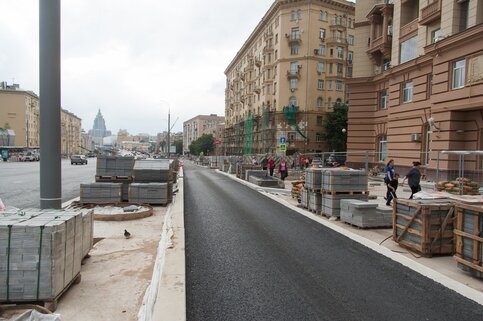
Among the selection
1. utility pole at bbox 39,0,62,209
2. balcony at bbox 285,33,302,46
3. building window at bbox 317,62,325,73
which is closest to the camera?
utility pole at bbox 39,0,62,209

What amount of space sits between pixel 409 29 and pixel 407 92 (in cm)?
456

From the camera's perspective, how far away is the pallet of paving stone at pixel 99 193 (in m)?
12.3

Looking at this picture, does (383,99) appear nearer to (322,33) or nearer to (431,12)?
(431,12)

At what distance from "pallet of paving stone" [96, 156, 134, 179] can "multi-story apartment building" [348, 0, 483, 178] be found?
43.8 feet

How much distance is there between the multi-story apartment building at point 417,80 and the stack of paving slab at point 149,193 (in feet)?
40.1

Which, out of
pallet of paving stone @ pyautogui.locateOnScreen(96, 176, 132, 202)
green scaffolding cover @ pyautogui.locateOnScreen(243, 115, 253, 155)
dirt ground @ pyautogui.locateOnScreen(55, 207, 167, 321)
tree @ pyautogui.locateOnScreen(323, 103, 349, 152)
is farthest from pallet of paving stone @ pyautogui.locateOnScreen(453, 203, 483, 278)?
green scaffolding cover @ pyautogui.locateOnScreen(243, 115, 253, 155)

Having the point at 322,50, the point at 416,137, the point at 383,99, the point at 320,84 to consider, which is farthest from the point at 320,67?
the point at 416,137

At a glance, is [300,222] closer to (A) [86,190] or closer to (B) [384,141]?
(A) [86,190]

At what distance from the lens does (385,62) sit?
107ft

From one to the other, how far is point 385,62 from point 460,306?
103ft

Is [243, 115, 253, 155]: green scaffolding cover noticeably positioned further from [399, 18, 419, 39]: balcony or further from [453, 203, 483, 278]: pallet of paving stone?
[453, 203, 483, 278]: pallet of paving stone

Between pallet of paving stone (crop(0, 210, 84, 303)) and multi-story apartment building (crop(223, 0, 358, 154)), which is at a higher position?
multi-story apartment building (crop(223, 0, 358, 154))

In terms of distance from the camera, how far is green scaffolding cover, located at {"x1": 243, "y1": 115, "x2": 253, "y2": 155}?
2821 inches

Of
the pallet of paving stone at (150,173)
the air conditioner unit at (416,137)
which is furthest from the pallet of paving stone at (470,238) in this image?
the air conditioner unit at (416,137)
